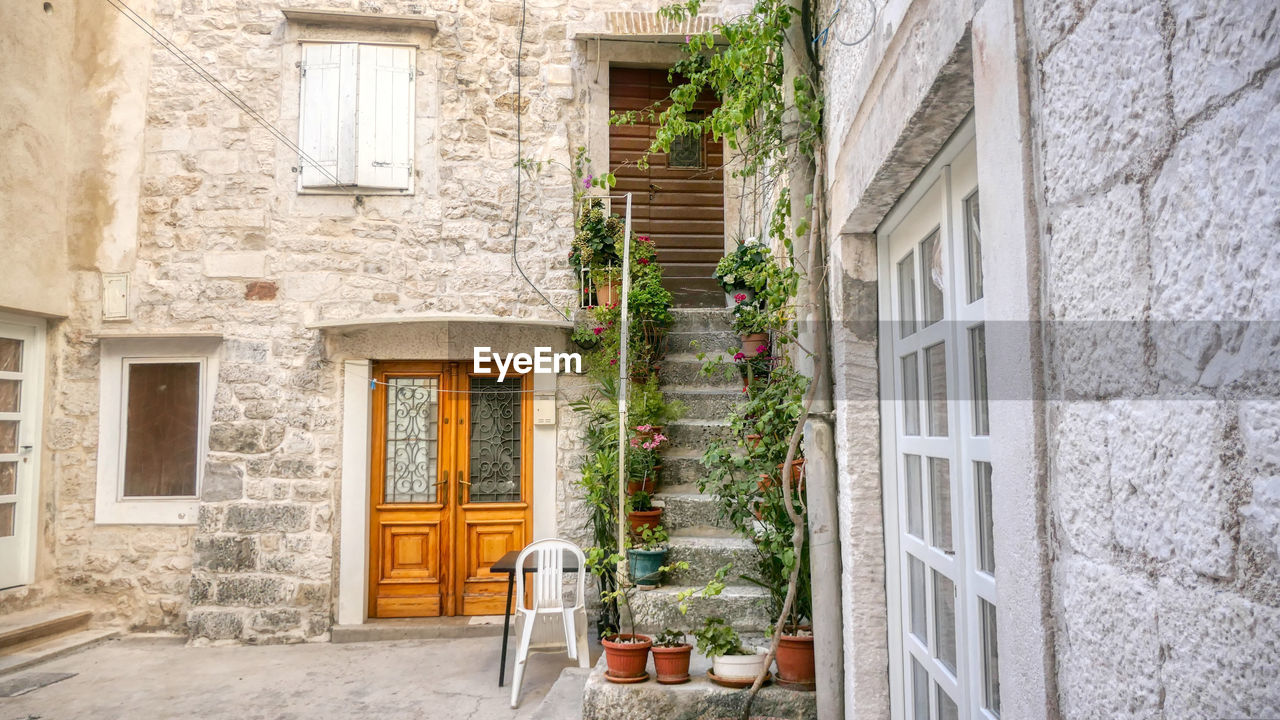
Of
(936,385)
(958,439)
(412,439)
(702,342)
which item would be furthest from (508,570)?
(958,439)

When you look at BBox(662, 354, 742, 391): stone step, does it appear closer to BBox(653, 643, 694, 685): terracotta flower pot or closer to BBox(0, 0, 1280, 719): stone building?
BBox(0, 0, 1280, 719): stone building

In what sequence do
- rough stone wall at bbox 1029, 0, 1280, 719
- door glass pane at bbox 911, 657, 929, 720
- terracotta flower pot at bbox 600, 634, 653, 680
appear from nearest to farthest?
1. rough stone wall at bbox 1029, 0, 1280, 719
2. door glass pane at bbox 911, 657, 929, 720
3. terracotta flower pot at bbox 600, 634, 653, 680

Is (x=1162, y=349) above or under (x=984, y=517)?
above

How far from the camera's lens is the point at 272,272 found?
19.3 ft

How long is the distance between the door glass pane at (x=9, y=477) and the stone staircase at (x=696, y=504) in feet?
14.8

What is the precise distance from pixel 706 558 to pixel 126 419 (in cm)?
446

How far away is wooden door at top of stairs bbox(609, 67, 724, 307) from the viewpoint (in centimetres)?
685

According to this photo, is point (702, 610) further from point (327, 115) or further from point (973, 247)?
point (327, 115)

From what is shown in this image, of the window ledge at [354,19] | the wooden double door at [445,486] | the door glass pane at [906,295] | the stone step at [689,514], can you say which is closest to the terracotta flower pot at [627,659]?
the stone step at [689,514]

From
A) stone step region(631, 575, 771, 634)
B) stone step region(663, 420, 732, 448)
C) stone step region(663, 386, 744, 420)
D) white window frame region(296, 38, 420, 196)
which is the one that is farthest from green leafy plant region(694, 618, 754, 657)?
white window frame region(296, 38, 420, 196)

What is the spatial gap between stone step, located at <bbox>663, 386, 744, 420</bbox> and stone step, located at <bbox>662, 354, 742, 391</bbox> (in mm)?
99

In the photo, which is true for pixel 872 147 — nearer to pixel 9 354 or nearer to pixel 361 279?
pixel 361 279

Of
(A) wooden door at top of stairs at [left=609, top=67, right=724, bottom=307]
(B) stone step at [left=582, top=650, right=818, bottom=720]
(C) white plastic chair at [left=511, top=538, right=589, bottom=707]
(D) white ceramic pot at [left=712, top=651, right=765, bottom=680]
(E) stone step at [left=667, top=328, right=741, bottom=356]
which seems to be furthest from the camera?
(A) wooden door at top of stairs at [left=609, top=67, right=724, bottom=307]

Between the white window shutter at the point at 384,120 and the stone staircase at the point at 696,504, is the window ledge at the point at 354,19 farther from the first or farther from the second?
the stone staircase at the point at 696,504
